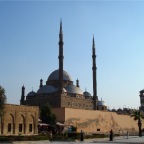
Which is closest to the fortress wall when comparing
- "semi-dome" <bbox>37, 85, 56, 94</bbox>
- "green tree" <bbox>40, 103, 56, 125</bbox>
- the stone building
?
"green tree" <bbox>40, 103, 56, 125</bbox>

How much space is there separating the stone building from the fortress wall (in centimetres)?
742

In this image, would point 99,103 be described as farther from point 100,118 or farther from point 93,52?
point 100,118

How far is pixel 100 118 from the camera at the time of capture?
55.3 m

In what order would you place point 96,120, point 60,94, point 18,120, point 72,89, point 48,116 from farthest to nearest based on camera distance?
point 72,89 < point 60,94 < point 96,120 < point 48,116 < point 18,120

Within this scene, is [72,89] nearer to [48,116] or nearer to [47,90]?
[47,90]

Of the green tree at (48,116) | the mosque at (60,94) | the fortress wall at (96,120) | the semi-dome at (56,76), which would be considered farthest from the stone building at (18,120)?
the semi-dome at (56,76)

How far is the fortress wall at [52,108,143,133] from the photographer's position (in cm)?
4766

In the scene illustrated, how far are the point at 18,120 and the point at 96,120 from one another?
19.8 meters

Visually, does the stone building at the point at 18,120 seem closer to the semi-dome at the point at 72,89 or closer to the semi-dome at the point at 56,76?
the semi-dome at the point at 72,89

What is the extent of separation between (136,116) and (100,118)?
8212 mm

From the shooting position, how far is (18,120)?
123 feet

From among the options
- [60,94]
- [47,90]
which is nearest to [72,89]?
[47,90]

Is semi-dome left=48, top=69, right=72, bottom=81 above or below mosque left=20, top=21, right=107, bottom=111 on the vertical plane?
above

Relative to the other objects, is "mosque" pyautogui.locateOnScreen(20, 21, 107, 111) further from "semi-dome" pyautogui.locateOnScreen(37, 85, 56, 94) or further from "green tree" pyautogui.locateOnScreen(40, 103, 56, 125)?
"green tree" pyautogui.locateOnScreen(40, 103, 56, 125)
